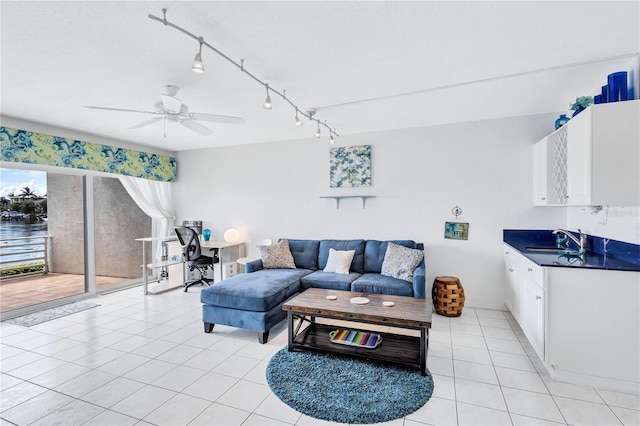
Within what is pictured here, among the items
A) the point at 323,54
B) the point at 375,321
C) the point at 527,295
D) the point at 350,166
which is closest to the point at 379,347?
the point at 375,321

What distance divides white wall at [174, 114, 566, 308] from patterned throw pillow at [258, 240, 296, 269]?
61 centimetres

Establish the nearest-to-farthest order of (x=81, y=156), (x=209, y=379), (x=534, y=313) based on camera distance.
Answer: (x=209, y=379), (x=534, y=313), (x=81, y=156)

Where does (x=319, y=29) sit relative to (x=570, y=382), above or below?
above

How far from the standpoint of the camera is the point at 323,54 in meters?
2.22

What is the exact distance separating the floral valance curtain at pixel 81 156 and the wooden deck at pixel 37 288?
5.73 ft

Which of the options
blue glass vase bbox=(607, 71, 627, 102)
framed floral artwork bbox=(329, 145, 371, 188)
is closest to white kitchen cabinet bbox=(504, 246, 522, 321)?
blue glass vase bbox=(607, 71, 627, 102)

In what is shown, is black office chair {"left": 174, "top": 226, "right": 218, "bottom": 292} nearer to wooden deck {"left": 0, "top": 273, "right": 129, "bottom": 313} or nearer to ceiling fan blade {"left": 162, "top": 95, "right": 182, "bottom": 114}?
wooden deck {"left": 0, "top": 273, "right": 129, "bottom": 313}

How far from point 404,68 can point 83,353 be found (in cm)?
385

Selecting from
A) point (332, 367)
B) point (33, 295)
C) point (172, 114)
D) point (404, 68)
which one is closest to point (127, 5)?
point (172, 114)

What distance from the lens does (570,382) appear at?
7.52 ft

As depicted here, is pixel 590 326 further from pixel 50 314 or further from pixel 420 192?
pixel 50 314

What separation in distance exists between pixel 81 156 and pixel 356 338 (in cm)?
464

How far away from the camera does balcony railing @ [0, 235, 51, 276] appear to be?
13.1ft

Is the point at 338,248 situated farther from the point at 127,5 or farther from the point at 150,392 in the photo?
the point at 127,5
